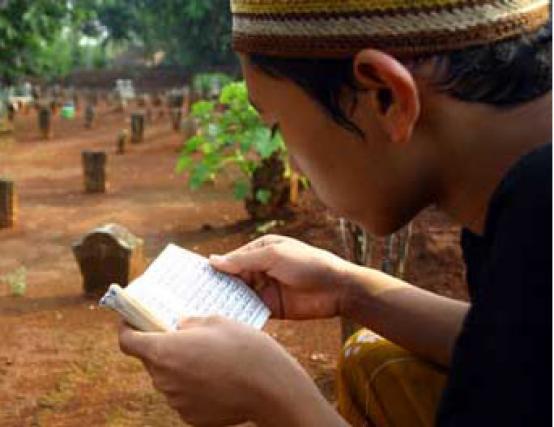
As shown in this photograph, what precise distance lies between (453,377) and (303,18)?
22.8 inches

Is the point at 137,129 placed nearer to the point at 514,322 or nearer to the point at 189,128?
the point at 189,128

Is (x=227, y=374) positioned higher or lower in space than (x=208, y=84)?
higher

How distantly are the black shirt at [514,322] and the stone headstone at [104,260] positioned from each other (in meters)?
3.64

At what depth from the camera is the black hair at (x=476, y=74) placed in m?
1.27

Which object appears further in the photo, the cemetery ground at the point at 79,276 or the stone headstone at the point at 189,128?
the stone headstone at the point at 189,128

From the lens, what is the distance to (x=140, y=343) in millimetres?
1586

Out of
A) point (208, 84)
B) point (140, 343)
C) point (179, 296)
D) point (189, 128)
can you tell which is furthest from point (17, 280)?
point (208, 84)

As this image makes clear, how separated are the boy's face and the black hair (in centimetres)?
2

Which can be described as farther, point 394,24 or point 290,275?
point 290,275

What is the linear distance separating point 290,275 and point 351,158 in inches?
24.5

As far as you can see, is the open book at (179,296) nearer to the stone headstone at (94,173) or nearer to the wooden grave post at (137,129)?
the stone headstone at (94,173)

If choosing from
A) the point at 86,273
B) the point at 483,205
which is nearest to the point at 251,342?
the point at 483,205

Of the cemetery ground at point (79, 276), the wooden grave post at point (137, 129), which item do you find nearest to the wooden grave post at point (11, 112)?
the wooden grave post at point (137, 129)

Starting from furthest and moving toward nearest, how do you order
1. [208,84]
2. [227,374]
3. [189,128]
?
[208,84] → [189,128] → [227,374]
